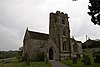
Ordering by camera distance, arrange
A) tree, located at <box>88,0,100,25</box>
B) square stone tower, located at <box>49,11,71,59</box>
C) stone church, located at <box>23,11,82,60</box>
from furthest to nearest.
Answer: square stone tower, located at <box>49,11,71,59</box>
stone church, located at <box>23,11,82,60</box>
tree, located at <box>88,0,100,25</box>

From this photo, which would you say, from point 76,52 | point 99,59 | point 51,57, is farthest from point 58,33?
point 99,59

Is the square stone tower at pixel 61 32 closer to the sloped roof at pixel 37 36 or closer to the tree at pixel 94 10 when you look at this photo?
the sloped roof at pixel 37 36

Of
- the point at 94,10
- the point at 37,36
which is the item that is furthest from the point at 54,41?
the point at 94,10

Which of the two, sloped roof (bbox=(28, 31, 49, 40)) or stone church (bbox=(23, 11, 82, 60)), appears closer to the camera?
stone church (bbox=(23, 11, 82, 60))

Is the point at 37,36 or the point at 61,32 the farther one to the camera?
the point at 37,36

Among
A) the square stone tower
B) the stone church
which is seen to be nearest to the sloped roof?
the stone church

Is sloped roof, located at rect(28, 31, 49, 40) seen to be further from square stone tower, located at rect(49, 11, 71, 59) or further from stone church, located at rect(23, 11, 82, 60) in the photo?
square stone tower, located at rect(49, 11, 71, 59)

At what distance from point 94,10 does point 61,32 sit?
28565 millimetres

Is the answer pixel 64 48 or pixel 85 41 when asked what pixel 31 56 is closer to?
pixel 64 48

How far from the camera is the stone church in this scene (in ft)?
174

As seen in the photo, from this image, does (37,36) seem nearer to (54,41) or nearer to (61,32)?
(54,41)

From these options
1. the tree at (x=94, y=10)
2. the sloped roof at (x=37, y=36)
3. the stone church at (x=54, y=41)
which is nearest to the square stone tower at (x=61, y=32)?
the stone church at (x=54, y=41)

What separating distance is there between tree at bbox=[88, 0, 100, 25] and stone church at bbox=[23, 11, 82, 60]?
26220 millimetres

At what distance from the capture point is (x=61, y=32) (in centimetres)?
5491
